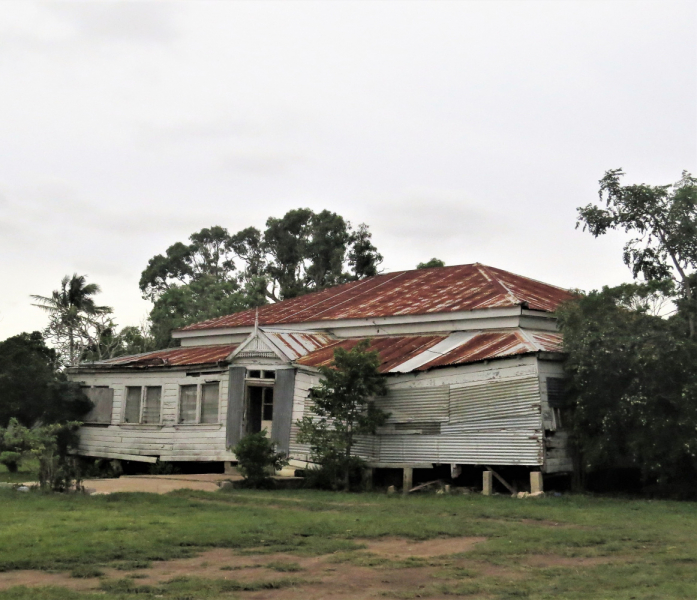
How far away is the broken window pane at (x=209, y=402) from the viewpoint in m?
25.2

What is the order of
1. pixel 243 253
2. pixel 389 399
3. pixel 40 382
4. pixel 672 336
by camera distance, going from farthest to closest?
pixel 243 253 < pixel 40 382 < pixel 389 399 < pixel 672 336

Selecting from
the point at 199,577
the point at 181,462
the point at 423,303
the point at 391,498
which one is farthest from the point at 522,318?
the point at 199,577

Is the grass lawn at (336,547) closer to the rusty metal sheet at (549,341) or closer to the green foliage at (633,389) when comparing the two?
the green foliage at (633,389)

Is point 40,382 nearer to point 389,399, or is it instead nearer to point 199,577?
point 389,399

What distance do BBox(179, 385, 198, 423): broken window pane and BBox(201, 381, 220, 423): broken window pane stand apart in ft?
1.47

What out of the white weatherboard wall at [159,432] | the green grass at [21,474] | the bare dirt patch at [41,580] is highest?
the white weatherboard wall at [159,432]

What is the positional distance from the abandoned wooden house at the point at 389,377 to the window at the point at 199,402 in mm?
37

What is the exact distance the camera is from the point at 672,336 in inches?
714

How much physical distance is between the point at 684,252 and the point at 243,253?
49115mm

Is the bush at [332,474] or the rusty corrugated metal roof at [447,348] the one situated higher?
the rusty corrugated metal roof at [447,348]

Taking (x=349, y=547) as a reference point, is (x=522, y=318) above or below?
above

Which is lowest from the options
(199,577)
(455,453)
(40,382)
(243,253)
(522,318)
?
(199,577)

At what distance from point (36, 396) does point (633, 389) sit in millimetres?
18729

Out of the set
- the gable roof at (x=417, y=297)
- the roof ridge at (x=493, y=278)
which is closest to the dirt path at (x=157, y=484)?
the gable roof at (x=417, y=297)
